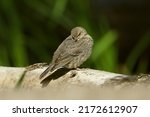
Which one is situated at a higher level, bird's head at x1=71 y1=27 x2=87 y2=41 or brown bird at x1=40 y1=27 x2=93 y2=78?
bird's head at x1=71 y1=27 x2=87 y2=41

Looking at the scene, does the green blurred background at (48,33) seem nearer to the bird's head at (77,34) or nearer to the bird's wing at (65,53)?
the bird's head at (77,34)

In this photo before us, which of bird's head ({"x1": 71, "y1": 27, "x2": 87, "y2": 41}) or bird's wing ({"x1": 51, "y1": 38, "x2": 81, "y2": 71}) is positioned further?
bird's head ({"x1": 71, "y1": 27, "x2": 87, "y2": 41})

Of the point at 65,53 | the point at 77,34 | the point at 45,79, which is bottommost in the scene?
the point at 45,79

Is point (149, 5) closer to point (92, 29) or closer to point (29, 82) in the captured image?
point (92, 29)

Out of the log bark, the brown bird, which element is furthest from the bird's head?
the log bark

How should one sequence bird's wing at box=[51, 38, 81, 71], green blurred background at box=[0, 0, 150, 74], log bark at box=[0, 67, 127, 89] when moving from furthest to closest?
green blurred background at box=[0, 0, 150, 74], bird's wing at box=[51, 38, 81, 71], log bark at box=[0, 67, 127, 89]

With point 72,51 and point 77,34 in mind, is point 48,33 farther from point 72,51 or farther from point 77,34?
point 72,51

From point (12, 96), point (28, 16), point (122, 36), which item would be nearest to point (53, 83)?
point (12, 96)

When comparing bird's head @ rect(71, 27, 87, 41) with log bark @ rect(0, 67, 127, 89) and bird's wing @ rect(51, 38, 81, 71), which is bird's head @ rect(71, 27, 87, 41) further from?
log bark @ rect(0, 67, 127, 89)

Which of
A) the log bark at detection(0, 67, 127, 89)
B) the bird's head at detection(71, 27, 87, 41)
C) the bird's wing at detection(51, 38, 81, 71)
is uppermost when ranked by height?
the bird's head at detection(71, 27, 87, 41)

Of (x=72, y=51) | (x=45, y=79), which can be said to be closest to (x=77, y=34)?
(x=72, y=51)
